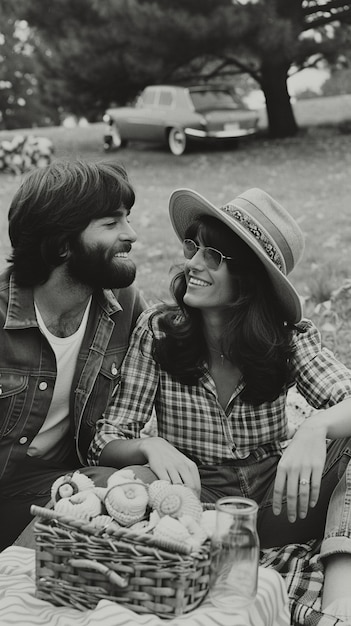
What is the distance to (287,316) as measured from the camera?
3.22m

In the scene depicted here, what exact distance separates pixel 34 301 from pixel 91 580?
127 centimetres

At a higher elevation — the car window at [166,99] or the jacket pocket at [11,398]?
the jacket pocket at [11,398]

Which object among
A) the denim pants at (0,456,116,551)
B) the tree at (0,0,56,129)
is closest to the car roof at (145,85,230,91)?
the denim pants at (0,456,116,551)

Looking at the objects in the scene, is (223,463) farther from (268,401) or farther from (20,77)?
(20,77)

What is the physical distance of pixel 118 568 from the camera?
2.20 meters

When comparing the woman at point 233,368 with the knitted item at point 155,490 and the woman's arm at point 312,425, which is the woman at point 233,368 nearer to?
the woman's arm at point 312,425

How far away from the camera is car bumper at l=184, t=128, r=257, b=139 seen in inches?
622

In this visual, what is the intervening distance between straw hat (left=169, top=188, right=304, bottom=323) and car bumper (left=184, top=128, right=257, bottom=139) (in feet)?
41.9

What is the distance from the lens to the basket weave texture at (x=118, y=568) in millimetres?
2186

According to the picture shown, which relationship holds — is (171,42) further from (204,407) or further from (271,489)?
(271,489)

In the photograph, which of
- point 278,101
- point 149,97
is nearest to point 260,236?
point 149,97

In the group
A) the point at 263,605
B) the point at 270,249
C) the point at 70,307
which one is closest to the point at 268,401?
the point at 270,249

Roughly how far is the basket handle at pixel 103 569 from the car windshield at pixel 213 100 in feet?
46.3

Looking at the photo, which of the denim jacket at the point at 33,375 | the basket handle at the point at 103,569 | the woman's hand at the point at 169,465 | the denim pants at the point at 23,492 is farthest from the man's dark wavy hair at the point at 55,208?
the basket handle at the point at 103,569
